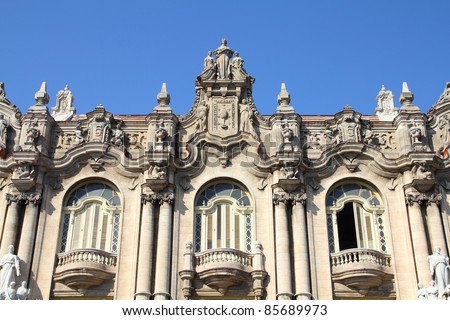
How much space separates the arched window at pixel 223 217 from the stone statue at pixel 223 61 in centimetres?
505

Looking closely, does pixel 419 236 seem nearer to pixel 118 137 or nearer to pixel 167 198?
pixel 167 198

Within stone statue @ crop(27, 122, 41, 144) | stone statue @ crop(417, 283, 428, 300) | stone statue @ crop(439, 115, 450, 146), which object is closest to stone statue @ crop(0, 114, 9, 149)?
stone statue @ crop(27, 122, 41, 144)

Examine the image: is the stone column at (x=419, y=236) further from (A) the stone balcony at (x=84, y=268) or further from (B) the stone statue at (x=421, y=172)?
(A) the stone balcony at (x=84, y=268)

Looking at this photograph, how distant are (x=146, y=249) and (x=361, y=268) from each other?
7593 mm

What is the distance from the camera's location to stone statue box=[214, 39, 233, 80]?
28.5m

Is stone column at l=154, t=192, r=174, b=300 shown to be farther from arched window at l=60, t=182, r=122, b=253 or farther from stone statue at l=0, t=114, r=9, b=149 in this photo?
stone statue at l=0, t=114, r=9, b=149

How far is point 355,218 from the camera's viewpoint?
2556 cm

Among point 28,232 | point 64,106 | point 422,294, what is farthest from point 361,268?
point 64,106

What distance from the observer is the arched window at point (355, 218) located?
82.0 ft

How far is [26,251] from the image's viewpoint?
23938 mm

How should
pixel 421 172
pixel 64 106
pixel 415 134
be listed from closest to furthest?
pixel 421 172
pixel 415 134
pixel 64 106
